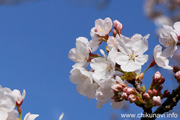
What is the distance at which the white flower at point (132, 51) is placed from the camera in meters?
1.48

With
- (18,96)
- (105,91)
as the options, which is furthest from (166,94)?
(18,96)

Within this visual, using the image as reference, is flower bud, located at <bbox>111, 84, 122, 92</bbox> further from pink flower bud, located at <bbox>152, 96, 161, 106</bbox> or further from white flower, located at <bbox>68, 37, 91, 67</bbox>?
white flower, located at <bbox>68, 37, 91, 67</bbox>

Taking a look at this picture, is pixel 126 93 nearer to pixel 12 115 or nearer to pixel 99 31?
pixel 99 31

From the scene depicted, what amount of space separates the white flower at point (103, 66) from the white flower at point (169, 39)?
0.97 feet

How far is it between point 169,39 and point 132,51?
21 centimetres

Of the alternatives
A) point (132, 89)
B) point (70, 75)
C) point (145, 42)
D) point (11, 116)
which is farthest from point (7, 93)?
point (145, 42)

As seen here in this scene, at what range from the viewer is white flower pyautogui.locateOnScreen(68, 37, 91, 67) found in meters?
1.68

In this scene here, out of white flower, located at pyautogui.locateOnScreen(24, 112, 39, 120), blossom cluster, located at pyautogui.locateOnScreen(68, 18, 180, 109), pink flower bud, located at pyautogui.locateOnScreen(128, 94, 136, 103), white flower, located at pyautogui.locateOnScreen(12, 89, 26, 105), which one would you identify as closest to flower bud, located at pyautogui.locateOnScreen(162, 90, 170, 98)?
blossom cluster, located at pyautogui.locateOnScreen(68, 18, 180, 109)

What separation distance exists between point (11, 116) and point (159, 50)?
87 cm

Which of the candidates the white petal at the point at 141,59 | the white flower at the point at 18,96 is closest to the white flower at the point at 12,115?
the white flower at the point at 18,96

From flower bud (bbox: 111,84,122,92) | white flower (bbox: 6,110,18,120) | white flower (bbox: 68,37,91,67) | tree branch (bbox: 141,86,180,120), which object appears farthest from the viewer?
white flower (bbox: 68,37,91,67)

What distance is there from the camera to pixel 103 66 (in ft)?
5.07

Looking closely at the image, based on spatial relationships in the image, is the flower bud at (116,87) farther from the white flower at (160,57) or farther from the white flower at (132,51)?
the white flower at (160,57)

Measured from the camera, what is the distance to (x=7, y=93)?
4.96 feet
